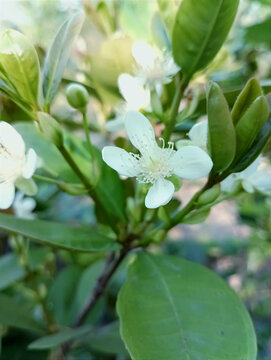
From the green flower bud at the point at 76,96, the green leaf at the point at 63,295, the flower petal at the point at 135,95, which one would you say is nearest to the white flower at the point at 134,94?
the flower petal at the point at 135,95

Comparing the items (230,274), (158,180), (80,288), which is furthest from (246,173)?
(230,274)

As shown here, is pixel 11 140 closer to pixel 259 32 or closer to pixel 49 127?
pixel 49 127

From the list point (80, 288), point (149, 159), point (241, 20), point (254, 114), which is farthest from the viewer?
point (241, 20)

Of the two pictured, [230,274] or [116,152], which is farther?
[230,274]

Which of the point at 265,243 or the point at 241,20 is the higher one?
the point at 241,20

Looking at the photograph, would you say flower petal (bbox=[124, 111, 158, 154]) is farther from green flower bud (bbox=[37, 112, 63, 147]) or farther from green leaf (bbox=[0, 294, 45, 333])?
green leaf (bbox=[0, 294, 45, 333])

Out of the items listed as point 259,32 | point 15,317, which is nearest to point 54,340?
point 15,317

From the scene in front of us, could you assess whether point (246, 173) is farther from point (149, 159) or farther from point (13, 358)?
point (13, 358)
